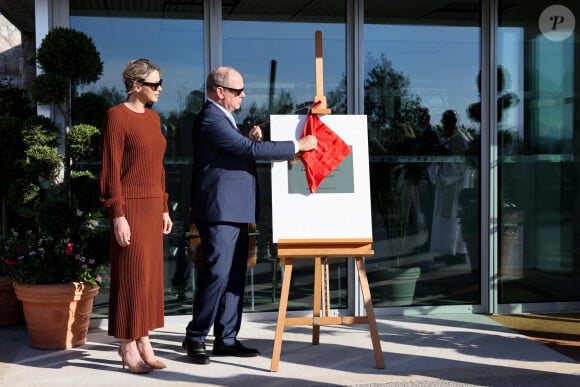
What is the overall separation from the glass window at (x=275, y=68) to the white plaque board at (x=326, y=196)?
1.17 meters

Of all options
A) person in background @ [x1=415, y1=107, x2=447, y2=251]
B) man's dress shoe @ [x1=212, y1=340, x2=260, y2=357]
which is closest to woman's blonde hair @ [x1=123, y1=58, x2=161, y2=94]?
man's dress shoe @ [x1=212, y1=340, x2=260, y2=357]

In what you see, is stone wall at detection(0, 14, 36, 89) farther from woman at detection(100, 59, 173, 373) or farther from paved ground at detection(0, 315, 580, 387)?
woman at detection(100, 59, 173, 373)

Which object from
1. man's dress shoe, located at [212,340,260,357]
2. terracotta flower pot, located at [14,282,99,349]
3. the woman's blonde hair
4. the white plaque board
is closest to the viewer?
the woman's blonde hair

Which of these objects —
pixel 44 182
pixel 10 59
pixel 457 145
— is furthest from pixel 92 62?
pixel 10 59

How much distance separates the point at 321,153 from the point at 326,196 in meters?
0.26

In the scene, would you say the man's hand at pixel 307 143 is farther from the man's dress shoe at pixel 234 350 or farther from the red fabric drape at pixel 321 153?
the man's dress shoe at pixel 234 350

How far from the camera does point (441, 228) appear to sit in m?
6.18

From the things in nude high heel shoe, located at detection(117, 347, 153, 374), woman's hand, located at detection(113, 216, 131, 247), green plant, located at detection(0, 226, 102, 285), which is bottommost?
nude high heel shoe, located at detection(117, 347, 153, 374)

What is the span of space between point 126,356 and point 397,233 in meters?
2.50

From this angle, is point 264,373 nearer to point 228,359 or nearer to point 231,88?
point 228,359

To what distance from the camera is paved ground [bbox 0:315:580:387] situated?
4.30m

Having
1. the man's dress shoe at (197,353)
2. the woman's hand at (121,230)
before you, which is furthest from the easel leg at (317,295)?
the woman's hand at (121,230)

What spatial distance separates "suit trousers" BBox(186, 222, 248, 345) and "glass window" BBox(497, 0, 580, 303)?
241 centimetres

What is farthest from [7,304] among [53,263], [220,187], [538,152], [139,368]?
[538,152]
